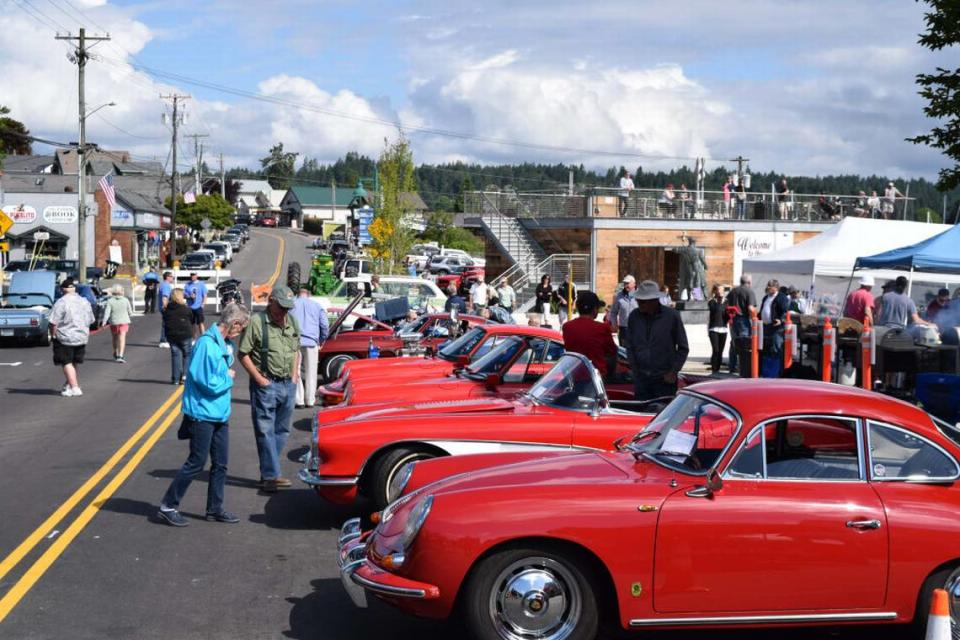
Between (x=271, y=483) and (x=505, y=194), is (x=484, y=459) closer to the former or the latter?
(x=271, y=483)

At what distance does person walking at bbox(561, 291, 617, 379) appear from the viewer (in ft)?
34.1

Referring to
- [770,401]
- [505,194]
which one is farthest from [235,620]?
[505,194]

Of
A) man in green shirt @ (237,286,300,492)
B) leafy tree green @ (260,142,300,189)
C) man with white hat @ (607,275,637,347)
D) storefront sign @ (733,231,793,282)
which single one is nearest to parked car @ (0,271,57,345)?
man with white hat @ (607,275,637,347)

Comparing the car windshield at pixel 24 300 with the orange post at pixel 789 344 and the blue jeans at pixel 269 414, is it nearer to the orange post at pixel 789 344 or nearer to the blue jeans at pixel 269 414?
the orange post at pixel 789 344

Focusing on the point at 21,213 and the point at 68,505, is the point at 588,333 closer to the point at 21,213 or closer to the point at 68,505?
the point at 68,505

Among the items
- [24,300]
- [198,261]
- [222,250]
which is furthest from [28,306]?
[222,250]

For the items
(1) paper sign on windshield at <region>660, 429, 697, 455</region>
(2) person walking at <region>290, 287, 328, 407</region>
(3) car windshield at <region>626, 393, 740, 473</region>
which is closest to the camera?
(3) car windshield at <region>626, 393, 740, 473</region>

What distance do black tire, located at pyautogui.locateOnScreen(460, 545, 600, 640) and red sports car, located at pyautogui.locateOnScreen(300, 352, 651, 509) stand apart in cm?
252

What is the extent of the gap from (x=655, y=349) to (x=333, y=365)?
854 cm

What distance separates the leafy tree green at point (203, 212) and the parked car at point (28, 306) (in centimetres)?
5571

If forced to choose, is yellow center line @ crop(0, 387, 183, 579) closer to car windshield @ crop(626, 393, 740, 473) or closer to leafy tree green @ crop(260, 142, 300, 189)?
car windshield @ crop(626, 393, 740, 473)

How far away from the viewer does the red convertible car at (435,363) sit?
12.4 meters

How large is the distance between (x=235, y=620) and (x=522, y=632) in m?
1.82

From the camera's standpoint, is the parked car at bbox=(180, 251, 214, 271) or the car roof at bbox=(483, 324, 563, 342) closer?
the car roof at bbox=(483, 324, 563, 342)
